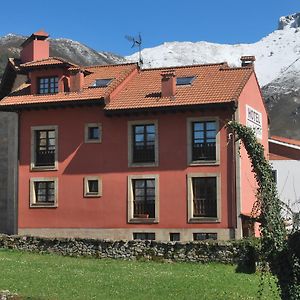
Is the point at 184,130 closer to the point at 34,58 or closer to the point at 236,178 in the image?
the point at 236,178

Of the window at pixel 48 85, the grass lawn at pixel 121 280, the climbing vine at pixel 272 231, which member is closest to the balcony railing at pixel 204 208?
the grass lawn at pixel 121 280

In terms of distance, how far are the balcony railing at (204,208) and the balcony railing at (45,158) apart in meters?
8.68

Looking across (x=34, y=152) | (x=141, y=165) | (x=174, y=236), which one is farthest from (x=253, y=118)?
(x=34, y=152)

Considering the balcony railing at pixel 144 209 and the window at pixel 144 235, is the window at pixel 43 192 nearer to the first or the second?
the balcony railing at pixel 144 209

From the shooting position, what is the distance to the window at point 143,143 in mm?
34719

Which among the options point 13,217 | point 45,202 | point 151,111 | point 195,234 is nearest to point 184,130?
point 151,111

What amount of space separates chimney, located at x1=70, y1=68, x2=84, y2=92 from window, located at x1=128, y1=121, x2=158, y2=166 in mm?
3904

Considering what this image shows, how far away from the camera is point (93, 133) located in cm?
3616

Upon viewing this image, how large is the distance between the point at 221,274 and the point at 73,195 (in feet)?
45.5

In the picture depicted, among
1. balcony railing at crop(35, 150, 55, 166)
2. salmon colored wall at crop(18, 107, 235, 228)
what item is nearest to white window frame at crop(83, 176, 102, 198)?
salmon colored wall at crop(18, 107, 235, 228)

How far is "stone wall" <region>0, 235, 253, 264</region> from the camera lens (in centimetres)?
2731

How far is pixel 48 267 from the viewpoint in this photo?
82.5 ft

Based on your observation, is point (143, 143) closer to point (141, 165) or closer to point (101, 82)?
point (141, 165)

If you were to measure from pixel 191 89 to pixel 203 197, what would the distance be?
6.05 m
